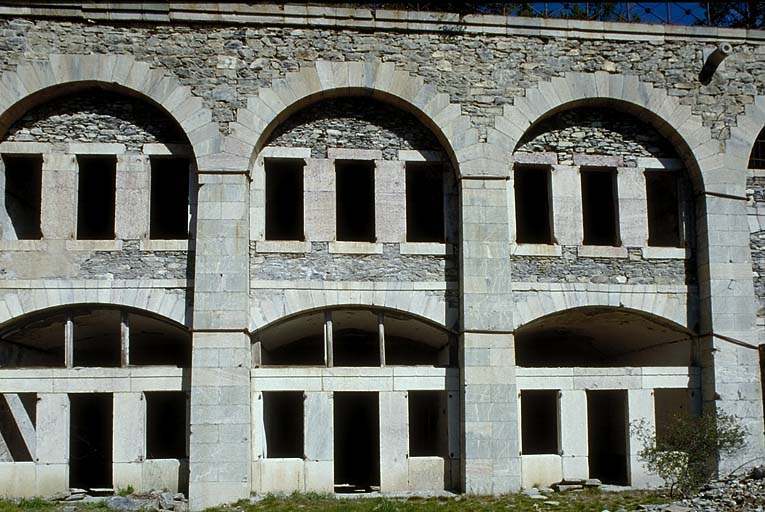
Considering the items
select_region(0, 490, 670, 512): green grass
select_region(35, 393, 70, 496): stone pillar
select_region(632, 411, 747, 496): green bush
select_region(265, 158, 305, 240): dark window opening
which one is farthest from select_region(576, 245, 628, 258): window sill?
select_region(35, 393, 70, 496): stone pillar

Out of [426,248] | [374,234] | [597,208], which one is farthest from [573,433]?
[597,208]

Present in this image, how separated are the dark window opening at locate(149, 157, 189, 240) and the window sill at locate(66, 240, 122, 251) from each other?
3.63 meters

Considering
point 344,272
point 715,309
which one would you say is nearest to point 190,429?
point 344,272

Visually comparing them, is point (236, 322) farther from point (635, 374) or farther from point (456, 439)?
point (635, 374)

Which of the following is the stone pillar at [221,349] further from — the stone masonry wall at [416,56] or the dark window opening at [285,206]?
the dark window opening at [285,206]

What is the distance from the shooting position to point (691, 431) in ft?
51.2

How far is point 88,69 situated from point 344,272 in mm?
5713

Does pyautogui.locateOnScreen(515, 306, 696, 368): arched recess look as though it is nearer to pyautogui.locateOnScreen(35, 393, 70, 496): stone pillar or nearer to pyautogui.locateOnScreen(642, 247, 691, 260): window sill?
pyautogui.locateOnScreen(642, 247, 691, 260): window sill

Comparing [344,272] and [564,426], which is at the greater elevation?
[344,272]

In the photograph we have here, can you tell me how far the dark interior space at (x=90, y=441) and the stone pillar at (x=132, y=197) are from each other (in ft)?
15.4

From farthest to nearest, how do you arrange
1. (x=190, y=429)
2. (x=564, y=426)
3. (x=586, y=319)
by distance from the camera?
1. (x=586, y=319)
2. (x=564, y=426)
3. (x=190, y=429)

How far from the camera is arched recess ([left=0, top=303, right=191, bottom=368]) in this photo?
15.9m

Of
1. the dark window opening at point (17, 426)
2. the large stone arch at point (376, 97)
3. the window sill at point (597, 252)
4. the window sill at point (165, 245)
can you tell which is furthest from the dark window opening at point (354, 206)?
the dark window opening at point (17, 426)

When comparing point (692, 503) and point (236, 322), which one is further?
point (236, 322)
